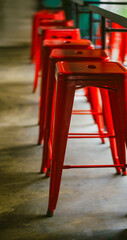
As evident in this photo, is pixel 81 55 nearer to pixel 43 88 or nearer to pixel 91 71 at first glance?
pixel 91 71

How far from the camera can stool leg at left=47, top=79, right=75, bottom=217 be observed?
5.01 feet

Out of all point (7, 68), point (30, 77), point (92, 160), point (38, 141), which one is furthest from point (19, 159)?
point (7, 68)

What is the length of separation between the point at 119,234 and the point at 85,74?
758 mm

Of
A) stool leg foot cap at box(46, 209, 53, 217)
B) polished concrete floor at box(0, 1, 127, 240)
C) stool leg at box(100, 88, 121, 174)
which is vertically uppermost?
stool leg at box(100, 88, 121, 174)

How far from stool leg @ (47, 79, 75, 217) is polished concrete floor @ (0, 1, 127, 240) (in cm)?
13

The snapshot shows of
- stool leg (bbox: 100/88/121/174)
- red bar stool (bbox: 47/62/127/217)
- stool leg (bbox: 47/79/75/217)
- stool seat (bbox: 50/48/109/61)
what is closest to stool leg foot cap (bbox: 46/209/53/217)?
stool leg (bbox: 47/79/75/217)

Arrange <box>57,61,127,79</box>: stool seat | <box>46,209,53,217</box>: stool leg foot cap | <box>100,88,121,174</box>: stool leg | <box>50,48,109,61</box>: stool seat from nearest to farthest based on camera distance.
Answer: <box>57,61,127,79</box>: stool seat < <box>46,209,53,217</box>: stool leg foot cap < <box>50,48,109,61</box>: stool seat < <box>100,88,121,174</box>: stool leg

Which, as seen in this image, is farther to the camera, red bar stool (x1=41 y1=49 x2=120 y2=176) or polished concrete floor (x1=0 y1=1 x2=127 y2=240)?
red bar stool (x1=41 y1=49 x2=120 y2=176)

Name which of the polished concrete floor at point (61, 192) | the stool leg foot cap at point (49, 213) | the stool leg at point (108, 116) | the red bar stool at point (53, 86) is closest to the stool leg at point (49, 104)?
the red bar stool at point (53, 86)

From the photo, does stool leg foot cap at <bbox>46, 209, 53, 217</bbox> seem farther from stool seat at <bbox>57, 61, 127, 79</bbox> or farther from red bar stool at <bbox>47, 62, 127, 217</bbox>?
stool seat at <bbox>57, 61, 127, 79</bbox>

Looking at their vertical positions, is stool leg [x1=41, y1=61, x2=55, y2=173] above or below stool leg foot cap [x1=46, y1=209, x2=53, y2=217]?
above

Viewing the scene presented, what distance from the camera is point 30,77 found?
15.6ft

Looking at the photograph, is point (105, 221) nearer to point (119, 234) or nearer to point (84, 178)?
point (119, 234)

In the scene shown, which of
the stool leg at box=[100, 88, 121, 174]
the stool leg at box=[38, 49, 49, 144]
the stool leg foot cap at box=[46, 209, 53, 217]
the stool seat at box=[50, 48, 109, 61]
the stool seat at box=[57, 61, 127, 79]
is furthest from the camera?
the stool leg at box=[38, 49, 49, 144]
